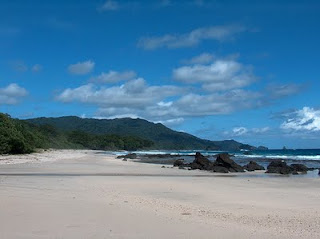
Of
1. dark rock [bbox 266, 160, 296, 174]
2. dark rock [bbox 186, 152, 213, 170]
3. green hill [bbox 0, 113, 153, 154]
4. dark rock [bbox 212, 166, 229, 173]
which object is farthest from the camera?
green hill [bbox 0, 113, 153, 154]

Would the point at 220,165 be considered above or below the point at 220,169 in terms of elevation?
above

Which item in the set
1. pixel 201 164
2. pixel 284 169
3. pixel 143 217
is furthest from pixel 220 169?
pixel 143 217

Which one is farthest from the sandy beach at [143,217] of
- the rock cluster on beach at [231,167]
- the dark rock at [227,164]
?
the dark rock at [227,164]

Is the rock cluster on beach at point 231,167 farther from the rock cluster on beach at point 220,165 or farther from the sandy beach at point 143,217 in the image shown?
the sandy beach at point 143,217

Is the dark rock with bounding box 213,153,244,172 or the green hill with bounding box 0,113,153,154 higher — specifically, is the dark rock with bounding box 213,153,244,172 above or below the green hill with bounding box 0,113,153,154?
below

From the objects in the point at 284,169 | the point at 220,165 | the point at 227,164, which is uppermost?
the point at 227,164

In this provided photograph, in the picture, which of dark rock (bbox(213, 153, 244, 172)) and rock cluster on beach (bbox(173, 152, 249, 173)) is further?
dark rock (bbox(213, 153, 244, 172))

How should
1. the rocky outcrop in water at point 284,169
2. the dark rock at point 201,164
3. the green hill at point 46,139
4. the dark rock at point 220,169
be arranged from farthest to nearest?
1. the green hill at point 46,139
2. the dark rock at point 201,164
3. the dark rock at point 220,169
4. the rocky outcrop in water at point 284,169

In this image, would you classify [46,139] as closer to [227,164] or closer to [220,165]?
[220,165]

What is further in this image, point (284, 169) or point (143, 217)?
point (284, 169)

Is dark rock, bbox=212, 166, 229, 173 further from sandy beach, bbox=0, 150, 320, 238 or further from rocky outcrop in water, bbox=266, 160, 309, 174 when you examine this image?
sandy beach, bbox=0, 150, 320, 238

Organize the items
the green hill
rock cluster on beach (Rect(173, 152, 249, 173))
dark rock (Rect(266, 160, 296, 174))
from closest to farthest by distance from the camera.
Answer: dark rock (Rect(266, 160, 296, 174))
rock cluster on beach (Rect(173, 152, 249, 173))
the green hill

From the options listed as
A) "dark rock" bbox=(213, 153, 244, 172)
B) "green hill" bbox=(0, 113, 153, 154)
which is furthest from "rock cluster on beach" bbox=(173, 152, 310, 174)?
"green hill" bbox=(0, 113, 153, 154)

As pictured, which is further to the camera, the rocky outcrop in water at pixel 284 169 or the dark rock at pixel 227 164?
the dark rock at pixel 227 164
